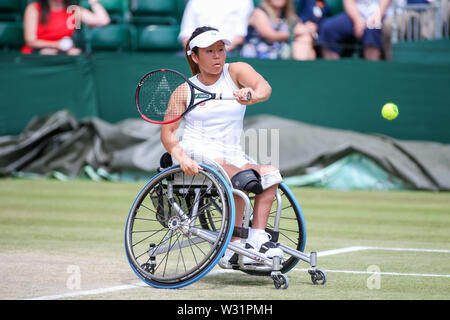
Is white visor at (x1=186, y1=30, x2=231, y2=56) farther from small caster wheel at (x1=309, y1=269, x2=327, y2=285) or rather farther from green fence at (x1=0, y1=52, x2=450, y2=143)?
green fence at (x1=0, y1=52, x2=450, y2=143)

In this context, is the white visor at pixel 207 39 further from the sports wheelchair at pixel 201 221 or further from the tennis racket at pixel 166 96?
the sports wheelchair at pixel 201 221

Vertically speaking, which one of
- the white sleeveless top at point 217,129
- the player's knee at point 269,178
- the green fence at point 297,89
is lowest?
the green fence at point 297,89

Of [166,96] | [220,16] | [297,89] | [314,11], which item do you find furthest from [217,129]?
[314,11]

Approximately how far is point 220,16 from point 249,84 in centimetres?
778

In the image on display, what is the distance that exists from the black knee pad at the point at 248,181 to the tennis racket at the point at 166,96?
1.60ft

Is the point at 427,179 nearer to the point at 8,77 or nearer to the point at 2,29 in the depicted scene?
the point at 8,77

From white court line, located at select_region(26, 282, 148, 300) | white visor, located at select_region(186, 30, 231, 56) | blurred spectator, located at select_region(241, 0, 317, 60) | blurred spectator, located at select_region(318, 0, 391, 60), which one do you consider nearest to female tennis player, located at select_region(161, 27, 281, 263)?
white visor, located at select_region(186, 30, 231, 56)

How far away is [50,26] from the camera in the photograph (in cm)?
1334

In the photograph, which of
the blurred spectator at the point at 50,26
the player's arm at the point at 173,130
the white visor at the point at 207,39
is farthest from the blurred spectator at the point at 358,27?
the player's arm at the point at 173,130

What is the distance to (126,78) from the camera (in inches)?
507

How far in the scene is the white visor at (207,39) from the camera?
197 inches

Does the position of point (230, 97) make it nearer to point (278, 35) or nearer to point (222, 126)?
point (222, 126)

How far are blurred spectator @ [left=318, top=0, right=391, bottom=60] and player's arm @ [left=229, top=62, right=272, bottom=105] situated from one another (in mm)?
7954
